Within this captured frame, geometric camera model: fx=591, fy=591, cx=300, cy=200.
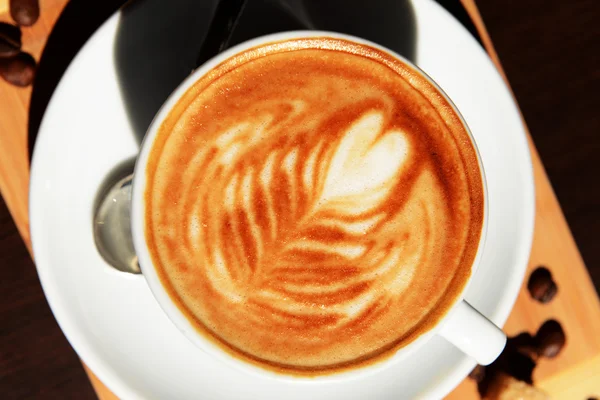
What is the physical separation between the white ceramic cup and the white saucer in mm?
177

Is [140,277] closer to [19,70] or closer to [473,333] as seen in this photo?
[19,70]

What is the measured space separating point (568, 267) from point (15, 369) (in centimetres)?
131

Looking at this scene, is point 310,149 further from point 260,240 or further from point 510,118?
point 510,118

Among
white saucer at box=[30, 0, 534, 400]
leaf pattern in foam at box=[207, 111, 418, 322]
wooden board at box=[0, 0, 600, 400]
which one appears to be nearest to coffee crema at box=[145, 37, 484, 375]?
leaf pattern in foam at box=[207, 111, 418, 322]

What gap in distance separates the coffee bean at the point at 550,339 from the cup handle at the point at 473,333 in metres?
0.44

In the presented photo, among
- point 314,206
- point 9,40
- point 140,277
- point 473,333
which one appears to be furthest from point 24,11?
point 473,333

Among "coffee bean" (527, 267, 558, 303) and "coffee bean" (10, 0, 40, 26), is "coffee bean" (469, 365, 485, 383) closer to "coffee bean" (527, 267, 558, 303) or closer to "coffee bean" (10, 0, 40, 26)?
"coffee bean" (527, 267, 558, 303)

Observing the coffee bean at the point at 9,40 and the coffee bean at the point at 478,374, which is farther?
the coffee bean at the point at 478,374

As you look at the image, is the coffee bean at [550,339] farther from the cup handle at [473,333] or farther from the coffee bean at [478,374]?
the cup handle at [473,333]

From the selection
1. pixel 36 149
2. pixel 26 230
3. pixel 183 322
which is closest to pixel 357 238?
pixel 183 322

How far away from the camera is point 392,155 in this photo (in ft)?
2.90

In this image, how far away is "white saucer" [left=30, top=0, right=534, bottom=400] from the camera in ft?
3.21

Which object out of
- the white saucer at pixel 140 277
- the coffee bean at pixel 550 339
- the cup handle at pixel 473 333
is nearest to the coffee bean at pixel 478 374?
the coffee bean at pixel 550 339

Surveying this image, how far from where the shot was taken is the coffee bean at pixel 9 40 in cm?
109
